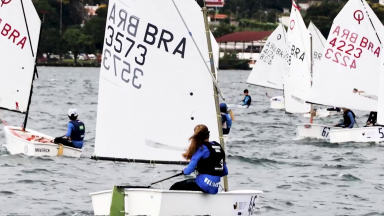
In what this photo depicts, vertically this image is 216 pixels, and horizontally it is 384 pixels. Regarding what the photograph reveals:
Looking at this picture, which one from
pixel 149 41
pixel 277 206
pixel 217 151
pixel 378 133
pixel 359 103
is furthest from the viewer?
pixel 359 103

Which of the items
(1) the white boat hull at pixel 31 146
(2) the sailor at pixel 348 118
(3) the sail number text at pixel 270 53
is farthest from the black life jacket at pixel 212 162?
(3) the sail number text at pixel 270 53

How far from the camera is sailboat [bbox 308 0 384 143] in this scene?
3081cm

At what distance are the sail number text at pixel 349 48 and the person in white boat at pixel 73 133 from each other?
1005 cm

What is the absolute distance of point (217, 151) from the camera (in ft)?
48.9

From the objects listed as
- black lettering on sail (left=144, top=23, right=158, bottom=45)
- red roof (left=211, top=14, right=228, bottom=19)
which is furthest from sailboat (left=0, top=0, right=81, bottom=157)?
red roof (left=211, top=14, right=228, bottom=19)

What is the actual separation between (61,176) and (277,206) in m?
4.99

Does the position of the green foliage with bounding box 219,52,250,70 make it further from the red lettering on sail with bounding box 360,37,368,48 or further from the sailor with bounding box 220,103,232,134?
the sailor with bounding box 220,103,232,134

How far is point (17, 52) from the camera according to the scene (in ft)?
86.9

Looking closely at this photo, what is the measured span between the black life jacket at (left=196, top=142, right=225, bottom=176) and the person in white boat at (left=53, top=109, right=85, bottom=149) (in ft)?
Answer: 27.7

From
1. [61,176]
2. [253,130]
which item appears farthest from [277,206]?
[253,130]

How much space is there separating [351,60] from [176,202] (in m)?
17.3

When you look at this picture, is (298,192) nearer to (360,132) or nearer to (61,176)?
(61,176)

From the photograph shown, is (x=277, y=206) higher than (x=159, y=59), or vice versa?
(x=159, y=59)

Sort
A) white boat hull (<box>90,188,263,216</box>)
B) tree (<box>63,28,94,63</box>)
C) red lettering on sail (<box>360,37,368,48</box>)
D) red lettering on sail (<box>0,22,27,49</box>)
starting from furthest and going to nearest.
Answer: tree (<box>63,28,94,63</box>) → red lettering on sail (<box>360,37,368,48</box>) → red lettering on sail (<box>0,22,27,49</box>) → white boat hull (<box>90,188,263,216</box>)
